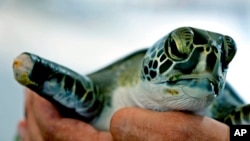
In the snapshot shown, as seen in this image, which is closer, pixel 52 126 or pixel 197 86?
pixel 197 86

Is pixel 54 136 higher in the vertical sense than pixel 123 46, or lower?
higher

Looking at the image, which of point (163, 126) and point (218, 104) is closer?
point (163, 126)

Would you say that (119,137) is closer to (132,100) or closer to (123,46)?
(132,100)

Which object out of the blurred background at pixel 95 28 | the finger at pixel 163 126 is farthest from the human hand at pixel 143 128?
the blurred background at pixel 95 28

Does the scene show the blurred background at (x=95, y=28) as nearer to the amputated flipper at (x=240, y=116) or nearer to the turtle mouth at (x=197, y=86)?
the amputated flipper at (x=240, y=116)

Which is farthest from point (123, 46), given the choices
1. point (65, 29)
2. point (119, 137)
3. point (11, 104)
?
point (119, 137)

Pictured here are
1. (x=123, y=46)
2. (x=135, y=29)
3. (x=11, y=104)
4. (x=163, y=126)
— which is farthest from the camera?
(x=135, y=29)

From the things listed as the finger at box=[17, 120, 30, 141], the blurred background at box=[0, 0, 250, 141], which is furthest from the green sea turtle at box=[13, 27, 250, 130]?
the blurred background at box=[0, 0, 250, 141]

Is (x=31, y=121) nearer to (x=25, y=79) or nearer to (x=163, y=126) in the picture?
(x=25, y=79)

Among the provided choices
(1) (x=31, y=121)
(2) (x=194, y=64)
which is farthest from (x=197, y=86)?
(1) (x=31, y=121)
